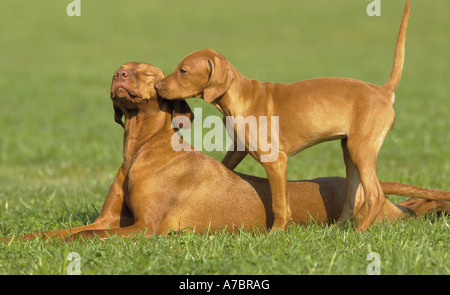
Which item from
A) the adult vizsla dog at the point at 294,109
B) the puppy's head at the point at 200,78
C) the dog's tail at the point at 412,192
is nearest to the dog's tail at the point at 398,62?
the adult vizsla dog at the point at 294,109

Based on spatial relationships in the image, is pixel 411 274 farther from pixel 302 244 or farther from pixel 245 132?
pixel 245 132

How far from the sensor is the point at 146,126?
568 cm

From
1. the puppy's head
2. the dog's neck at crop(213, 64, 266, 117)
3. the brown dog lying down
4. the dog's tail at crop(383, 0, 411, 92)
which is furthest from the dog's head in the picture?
the dog's tail at crop(383, 0, 411, 92)

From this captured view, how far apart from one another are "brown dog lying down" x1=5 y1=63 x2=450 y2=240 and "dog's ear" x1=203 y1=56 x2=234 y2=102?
598mm

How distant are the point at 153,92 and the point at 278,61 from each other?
22756 millimetres

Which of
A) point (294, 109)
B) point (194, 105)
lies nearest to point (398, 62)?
point (294, 109)

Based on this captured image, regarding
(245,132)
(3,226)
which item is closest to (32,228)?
(3,226)

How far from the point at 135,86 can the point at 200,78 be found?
0.60 m

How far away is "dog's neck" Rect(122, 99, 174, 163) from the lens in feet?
18.5
